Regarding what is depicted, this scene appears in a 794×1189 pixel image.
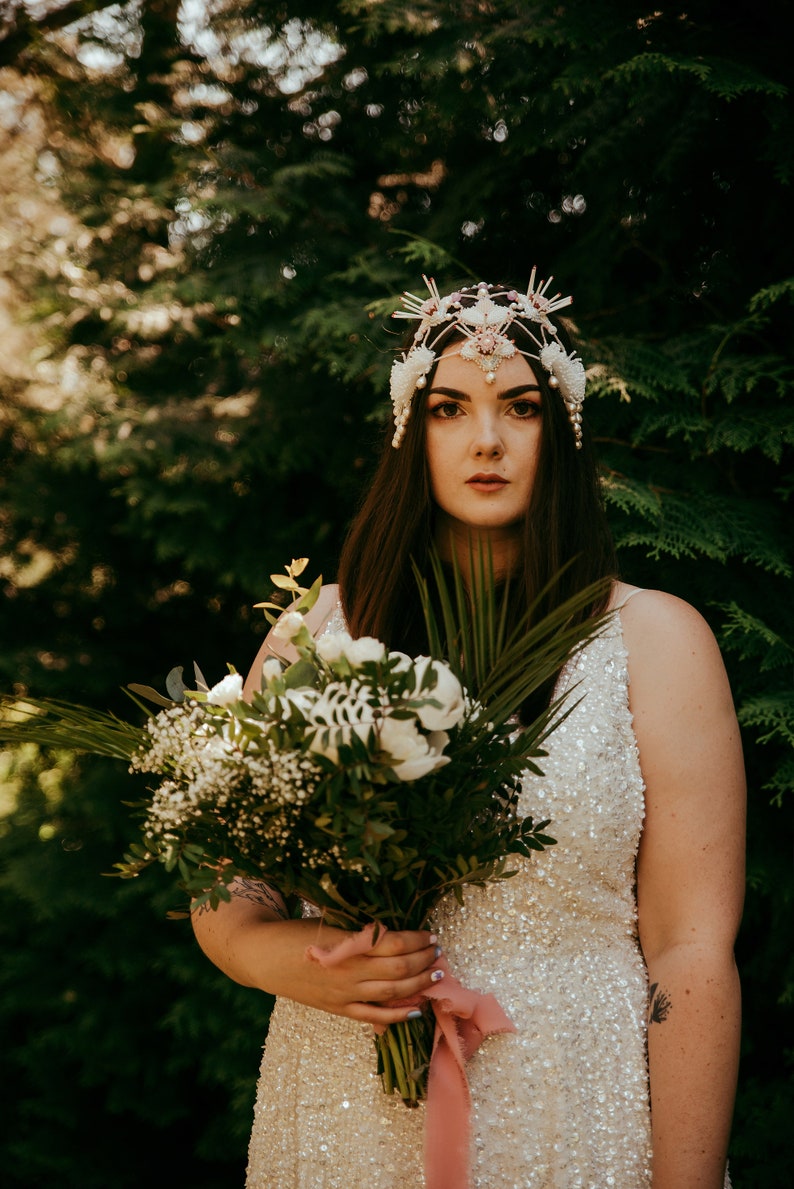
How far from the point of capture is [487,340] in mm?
2096

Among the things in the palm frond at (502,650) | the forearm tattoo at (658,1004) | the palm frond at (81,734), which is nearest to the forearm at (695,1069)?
the forearm tattoo at (658,1004)

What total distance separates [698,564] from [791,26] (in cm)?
164

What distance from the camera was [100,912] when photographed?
12.8 feet

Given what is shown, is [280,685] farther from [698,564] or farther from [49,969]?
[49,969]

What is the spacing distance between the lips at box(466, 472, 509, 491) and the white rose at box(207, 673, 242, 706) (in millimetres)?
702

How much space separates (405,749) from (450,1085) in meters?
0.71

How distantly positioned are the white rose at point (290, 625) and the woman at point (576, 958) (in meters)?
0.54

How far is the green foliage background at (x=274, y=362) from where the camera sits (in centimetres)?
306

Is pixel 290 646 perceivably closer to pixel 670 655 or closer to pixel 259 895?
pixel 259 895

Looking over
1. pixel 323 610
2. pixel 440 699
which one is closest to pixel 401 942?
pixel 440 699

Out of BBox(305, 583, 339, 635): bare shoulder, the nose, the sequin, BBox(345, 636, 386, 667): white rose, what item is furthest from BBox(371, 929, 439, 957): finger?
the nose

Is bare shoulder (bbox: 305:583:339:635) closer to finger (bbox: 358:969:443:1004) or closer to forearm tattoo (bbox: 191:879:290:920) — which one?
forearm tattoo (bbox: 191:879:290:920)

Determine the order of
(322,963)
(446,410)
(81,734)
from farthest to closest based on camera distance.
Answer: (446,410), (81,734), (322,963)

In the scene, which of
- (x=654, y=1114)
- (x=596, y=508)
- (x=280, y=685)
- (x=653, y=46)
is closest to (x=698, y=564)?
(x=596, y=508)
